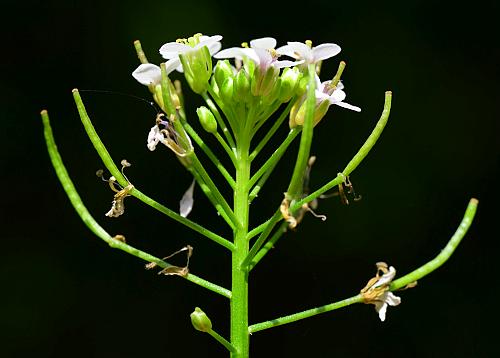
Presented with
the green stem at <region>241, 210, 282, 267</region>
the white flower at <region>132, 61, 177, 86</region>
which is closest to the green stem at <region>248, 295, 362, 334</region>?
the green stem at <region>241, 210, 282, 267</region>

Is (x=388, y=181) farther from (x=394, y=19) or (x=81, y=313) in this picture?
(x=81, y=313)

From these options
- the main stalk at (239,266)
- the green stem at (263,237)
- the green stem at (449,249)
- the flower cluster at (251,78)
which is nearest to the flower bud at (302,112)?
the flower cluster at (251,78)

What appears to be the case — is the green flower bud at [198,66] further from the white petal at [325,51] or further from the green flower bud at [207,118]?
the white petal at [325,51]

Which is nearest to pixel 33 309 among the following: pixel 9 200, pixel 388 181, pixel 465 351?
pixel 9 200

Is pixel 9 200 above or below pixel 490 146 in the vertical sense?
below

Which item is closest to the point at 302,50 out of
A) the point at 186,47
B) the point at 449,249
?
the point at 186,47

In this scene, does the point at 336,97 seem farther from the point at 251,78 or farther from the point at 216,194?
the point at 216,194
